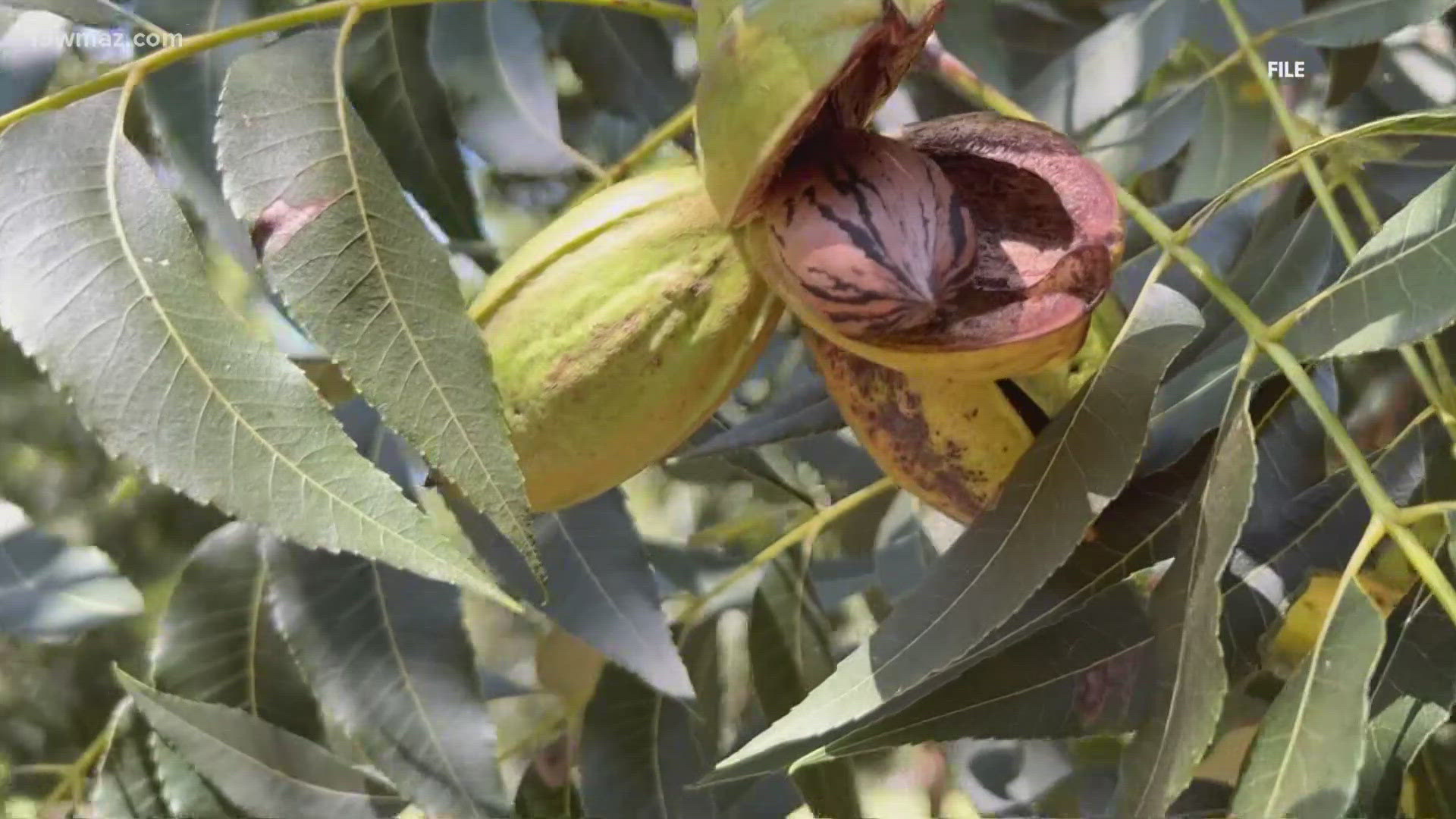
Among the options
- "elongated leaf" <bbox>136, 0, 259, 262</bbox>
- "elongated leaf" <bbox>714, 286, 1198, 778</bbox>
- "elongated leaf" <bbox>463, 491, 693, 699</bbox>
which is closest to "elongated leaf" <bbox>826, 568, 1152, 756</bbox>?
"elongated leaf" <bbox>714, 286, 1198, 778</bbox>

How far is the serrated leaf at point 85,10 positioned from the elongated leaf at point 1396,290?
1.77 feet

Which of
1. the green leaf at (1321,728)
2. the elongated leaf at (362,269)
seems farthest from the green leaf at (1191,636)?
the elongated leaf at (362,269)

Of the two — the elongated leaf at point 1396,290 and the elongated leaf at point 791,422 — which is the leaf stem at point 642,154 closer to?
the elongated leaf at point 791,422

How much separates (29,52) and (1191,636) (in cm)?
57

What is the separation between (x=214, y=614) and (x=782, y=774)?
1.14ft

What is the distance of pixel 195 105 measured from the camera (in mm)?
640

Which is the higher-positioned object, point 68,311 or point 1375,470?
point 68,311

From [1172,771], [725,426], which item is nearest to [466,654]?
[725,426]

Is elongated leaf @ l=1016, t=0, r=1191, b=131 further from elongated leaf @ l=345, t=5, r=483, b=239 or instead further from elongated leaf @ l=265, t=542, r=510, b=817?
elongated leaf @ l=265, t=542, r=510, b=817

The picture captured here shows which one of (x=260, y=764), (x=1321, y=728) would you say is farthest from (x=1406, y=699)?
(x=260, y=764)

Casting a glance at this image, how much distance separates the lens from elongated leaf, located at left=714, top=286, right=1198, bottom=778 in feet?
1.57

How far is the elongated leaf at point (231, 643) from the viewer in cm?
70

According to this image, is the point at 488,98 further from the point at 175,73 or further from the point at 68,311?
A: the point at 68,311

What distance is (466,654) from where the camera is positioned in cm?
66
